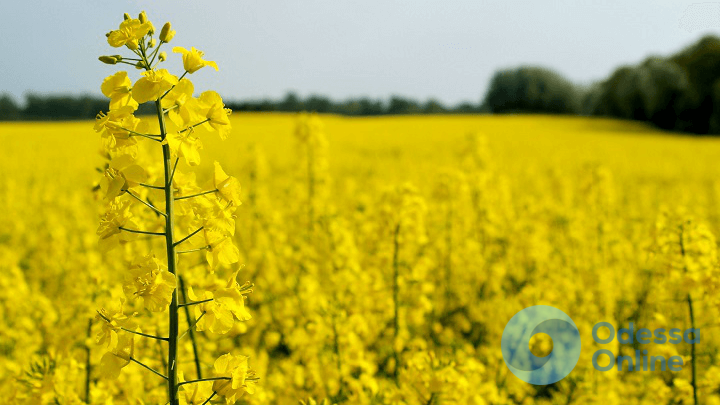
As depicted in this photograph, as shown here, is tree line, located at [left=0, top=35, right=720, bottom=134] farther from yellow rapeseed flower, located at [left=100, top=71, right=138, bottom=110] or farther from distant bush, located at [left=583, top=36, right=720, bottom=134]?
yellow rapeseed flower, located at [left=100, top=71, right=138, bottom=110]

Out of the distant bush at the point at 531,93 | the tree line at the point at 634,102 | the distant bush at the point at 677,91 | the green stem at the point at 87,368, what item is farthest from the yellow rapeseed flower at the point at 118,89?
the distant bush at the point at 531,93

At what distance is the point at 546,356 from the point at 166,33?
372 centimetres

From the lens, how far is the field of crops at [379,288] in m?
2.77

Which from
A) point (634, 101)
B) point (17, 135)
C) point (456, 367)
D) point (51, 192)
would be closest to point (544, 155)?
point (51, 192)

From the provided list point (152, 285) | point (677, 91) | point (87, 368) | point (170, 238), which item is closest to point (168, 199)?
point (170, 238)

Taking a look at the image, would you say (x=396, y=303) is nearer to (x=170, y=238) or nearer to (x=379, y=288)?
(x=379, y=288)

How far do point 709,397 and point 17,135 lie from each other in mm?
26877

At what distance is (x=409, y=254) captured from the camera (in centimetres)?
479

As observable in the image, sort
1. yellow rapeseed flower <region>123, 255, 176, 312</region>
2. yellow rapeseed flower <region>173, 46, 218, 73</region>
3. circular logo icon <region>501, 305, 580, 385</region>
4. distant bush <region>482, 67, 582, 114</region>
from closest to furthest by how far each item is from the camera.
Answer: yellow rapeseed flower <region>123, 255, 176, 312</region>
yellow rapeseed flower <region>173, 46, 218, 73</region>
circular logo icon <region>501, 305, 580, 385</region>
distant bush <region>482, 67, 582, 114</region>

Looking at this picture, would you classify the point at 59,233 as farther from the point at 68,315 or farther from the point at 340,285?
the point at 340,285

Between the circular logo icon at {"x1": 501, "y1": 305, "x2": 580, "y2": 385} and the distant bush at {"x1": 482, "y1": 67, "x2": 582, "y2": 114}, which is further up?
the distant bush at {"x1": 482, "y1": 67, "x2": 582, "y2": 114}

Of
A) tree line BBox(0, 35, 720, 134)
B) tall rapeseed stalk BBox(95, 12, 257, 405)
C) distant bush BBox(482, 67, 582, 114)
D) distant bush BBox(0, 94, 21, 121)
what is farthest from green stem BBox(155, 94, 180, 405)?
distant bush BBox(482, 67, 582, 114)

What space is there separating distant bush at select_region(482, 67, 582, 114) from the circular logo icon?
6009 cm

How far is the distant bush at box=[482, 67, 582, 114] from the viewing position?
205 ft
